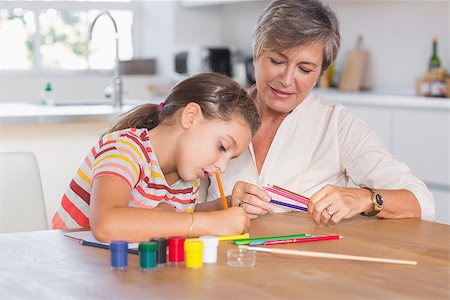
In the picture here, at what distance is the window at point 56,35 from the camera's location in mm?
6270

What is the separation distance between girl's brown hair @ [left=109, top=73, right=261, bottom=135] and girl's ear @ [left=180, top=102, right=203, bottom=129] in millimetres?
15

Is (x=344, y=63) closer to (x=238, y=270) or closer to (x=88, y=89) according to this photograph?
(x=88, y=89)

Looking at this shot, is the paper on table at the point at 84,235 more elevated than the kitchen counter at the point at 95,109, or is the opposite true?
the kitchen counter at the point at 95,109

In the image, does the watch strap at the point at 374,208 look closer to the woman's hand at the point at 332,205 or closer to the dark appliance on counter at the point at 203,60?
the woman's hand at the point at 332,205

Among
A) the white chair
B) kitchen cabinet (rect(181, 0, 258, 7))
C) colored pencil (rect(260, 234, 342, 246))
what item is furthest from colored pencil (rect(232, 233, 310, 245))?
kitchen cabinet (rect(181, 0, 258, 7))

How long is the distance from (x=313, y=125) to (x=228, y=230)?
2.74 ft

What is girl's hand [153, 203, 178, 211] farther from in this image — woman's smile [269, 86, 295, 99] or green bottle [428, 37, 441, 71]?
green bottle [428, 37, 441, 71]

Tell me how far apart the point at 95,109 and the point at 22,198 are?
172 cm

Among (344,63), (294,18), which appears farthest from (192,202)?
(344,63)

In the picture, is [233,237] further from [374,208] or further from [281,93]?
[281,93]

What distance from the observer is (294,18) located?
2.31 meters

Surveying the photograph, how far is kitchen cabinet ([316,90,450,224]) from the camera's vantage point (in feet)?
14.1

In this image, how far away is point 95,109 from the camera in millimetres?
4059

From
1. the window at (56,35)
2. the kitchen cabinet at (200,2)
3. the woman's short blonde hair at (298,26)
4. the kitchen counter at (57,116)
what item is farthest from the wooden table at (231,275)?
the window at (56,35)
